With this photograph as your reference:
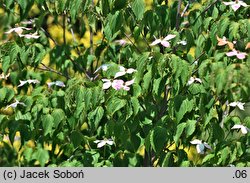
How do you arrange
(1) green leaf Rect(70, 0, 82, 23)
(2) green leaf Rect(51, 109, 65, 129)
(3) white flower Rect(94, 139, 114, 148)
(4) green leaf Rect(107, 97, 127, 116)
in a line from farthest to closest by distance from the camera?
(3) white flower Rect(94, 139, 114, 148), (2) green leaf Rect(51, 109, 65, 129), (1) green leaf Rect(70, 0, 82, 23), (4) green leaf Rect(107, 97, 127, 116)

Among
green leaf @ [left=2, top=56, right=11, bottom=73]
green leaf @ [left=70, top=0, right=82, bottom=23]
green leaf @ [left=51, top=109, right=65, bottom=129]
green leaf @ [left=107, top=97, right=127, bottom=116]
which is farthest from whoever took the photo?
green leaf @ [left=2, top=56, right=11, bottom=73]

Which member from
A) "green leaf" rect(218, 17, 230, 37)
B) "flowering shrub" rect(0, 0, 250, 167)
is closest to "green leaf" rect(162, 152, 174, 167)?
"flowering shrub" rect(0, 0, 250, 167)

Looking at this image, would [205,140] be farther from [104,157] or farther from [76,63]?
[76,63]

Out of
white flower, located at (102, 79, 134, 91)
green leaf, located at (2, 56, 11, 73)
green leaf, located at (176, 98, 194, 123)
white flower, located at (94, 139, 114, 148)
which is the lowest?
white flower, located at (94, 139, 114, 148)

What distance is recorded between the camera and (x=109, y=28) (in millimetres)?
3178

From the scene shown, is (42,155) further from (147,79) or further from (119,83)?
(147,79)

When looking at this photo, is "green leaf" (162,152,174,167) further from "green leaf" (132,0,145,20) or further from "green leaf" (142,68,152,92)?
"green leaf" (132,0,145,20)

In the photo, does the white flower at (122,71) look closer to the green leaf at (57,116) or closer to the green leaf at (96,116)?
the green leaf at (96,116)

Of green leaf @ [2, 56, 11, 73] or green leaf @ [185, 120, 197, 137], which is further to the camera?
green leaf @ [2, 56, 11, 73]

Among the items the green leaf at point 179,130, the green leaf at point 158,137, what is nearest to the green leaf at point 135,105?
the green leaf at point 158,137

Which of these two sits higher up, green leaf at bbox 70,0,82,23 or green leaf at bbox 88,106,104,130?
green leaf at bbox 70,0,82,23

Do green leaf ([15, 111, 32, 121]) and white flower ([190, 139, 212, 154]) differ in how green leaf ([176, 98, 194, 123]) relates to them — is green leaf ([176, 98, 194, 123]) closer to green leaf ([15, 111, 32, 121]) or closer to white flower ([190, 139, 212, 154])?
white flower ([190, 139, 212, 154])

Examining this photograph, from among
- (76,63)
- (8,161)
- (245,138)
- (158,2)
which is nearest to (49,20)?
(8,161)
